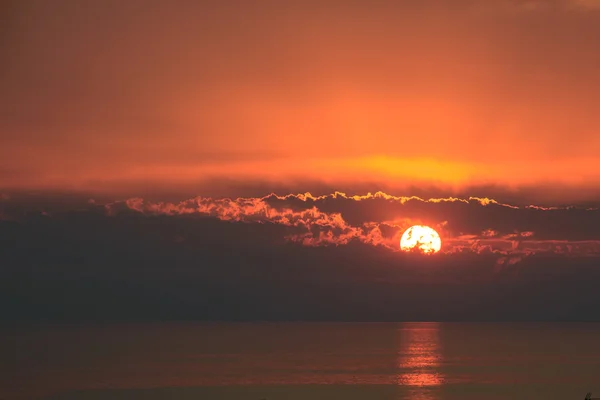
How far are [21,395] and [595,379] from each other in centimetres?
10779

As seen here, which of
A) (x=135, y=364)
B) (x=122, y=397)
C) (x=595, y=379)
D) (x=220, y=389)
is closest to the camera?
(x=122, y=397)

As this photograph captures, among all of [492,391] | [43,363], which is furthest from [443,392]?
[43,363]

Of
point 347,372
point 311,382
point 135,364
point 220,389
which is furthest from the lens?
point 135,364

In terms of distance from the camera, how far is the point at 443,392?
451ft

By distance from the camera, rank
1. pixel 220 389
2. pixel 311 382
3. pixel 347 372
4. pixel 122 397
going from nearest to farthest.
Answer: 1. pixel 122 397
2. pixel 220 389
3. pixel 311 382
4. pixel 347 372

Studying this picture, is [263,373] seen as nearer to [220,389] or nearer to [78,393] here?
[220,389]

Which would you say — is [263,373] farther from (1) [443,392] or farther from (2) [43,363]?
(2) [43,363]

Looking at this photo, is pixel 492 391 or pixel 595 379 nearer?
pixel 492 391

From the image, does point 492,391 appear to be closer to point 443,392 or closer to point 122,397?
point 443,392

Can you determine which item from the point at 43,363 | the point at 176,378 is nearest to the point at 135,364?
the point at 43,363

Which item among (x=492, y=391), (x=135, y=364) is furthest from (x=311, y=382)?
(x=135, y=364)

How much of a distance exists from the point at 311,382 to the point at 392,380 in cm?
1711

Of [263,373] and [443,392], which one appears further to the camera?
[263,373]

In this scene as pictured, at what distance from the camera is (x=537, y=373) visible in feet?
583
